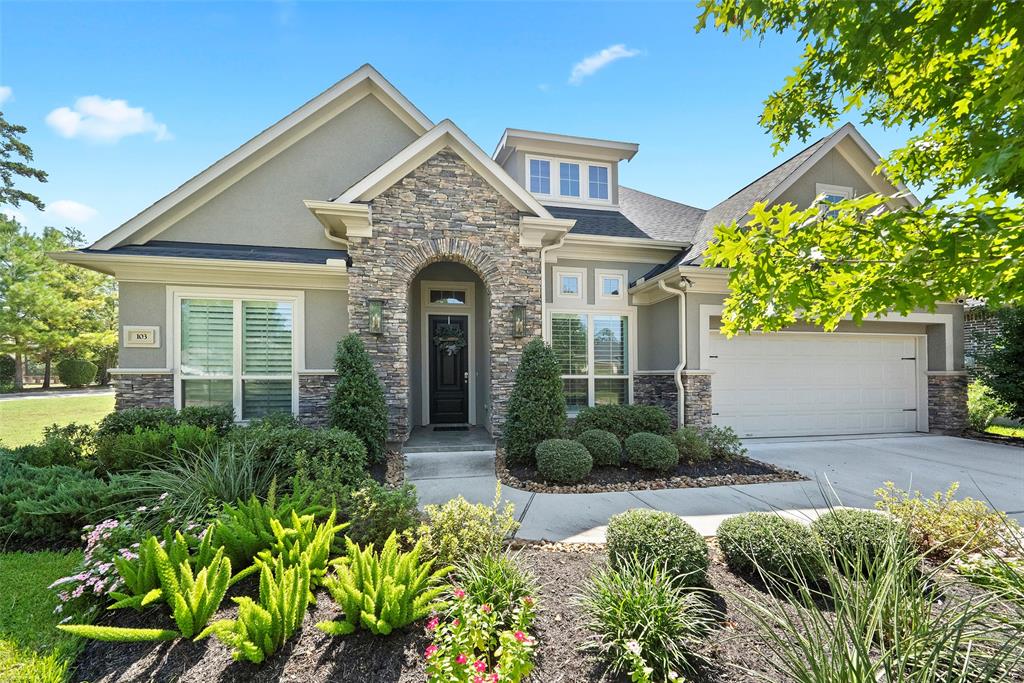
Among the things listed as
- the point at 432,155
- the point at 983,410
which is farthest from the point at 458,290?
the point at 983,410

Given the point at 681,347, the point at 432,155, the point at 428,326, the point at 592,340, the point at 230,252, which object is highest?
the point at 432,155

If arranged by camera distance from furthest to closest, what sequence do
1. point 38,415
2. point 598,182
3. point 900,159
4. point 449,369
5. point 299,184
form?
point 38,415 < point 598,182 < point 449,369 < point 299,184 < point 900,159

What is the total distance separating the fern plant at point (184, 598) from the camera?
6.79 feet

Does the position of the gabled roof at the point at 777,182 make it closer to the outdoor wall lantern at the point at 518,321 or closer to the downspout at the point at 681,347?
the downspout at the point at 681,347

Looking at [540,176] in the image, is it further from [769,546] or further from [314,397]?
[769,546]

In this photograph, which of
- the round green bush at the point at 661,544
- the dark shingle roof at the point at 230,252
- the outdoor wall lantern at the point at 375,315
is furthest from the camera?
the dark shingle roof at the point at 230,252

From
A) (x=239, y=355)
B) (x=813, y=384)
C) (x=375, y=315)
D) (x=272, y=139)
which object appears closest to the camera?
(x=375, y=315)

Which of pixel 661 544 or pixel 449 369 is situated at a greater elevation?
pixel 449 369

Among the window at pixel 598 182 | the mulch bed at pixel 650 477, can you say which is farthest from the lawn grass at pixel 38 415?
the window at pixel 598 182

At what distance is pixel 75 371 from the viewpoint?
78.8ft

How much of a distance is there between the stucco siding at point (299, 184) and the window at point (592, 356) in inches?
201

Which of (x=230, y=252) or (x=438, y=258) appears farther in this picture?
(x=230, y=252)

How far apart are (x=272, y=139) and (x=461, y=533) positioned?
8559 millimetres

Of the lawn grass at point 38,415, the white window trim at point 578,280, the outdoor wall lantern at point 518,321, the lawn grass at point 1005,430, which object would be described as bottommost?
the lawn grass at point 38,415
